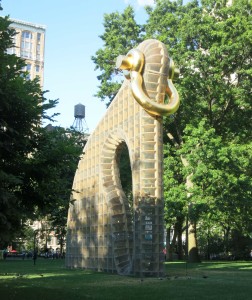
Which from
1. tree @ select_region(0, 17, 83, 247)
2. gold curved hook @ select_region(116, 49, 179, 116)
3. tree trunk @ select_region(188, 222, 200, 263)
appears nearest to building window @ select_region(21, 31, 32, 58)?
tree trunk @ select_region(188, 222, 200, 263)

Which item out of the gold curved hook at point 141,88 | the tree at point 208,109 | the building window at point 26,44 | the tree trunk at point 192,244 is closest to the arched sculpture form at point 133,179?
the gold curved hook at point 141,88

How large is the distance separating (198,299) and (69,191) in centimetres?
496

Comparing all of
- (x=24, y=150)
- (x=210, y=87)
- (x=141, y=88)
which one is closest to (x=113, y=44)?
(x=210, y=87)

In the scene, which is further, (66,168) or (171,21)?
(171,21)

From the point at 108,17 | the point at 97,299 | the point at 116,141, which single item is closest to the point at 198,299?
the point at 97,299

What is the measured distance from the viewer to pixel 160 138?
2119cm

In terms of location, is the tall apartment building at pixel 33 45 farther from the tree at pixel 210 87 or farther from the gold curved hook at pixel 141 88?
the gold curved hook at pixel 141 88

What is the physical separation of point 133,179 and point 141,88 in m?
4.14

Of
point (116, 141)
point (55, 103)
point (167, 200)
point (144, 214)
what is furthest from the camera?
point (167, 200)

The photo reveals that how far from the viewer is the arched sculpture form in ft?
66.7

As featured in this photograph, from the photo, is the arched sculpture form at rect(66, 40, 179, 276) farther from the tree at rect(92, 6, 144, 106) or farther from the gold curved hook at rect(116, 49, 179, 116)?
the tree at rect(92, 6, 144, 106)

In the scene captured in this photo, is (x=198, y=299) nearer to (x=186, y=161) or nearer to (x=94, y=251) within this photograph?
(x=94, y=251)

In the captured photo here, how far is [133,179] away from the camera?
69.9 feet

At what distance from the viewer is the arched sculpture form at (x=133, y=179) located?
20.3 meters
